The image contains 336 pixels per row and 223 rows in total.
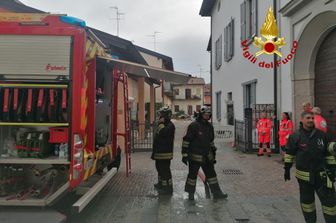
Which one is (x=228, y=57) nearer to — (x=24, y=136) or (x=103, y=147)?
(x=103, y=147)

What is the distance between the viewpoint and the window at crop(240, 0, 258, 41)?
53.0ft

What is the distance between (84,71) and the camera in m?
5.47

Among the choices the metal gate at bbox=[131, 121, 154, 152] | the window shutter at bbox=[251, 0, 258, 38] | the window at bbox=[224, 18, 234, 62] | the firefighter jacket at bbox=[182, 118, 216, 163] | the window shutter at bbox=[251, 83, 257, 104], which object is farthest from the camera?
the window at bbox=[224, 18, 234, 62]

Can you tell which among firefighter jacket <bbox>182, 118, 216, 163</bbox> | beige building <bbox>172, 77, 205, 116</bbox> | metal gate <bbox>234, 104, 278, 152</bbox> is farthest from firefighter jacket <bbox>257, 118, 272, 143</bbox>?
beige building <bbox>172, 77, 205, 116</bbox>

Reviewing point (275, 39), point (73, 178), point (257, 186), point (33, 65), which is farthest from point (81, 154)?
point (275, 39)

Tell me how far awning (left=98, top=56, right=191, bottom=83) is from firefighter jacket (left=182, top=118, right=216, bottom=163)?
1.44 m

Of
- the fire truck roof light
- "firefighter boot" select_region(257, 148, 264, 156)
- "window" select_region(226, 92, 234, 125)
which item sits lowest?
"firefighter boot" select_region(257, 148, 264, 156)

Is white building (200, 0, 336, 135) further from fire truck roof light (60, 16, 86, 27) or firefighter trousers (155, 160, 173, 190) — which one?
fire truck roof light (60, 16, 86, 27)

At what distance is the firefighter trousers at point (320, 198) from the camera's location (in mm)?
5070

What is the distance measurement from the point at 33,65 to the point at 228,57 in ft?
57.7

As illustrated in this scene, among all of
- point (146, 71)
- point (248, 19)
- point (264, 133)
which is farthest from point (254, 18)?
point (146, 71)

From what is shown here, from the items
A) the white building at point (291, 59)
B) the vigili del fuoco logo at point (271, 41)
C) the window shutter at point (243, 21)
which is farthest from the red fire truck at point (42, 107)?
the window shutter at point (243, 21)

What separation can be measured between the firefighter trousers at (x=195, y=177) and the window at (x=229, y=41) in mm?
14653

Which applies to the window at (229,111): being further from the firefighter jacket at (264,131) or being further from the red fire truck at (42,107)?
the red fire truck at (42,107)
